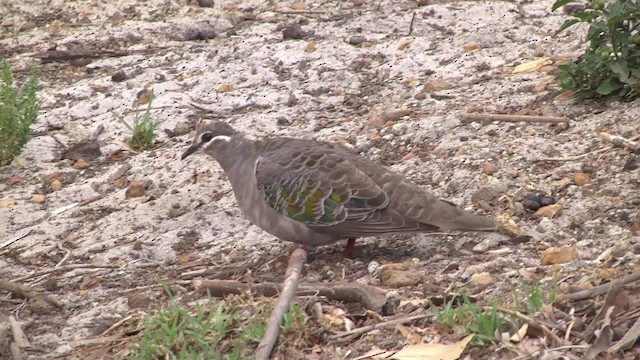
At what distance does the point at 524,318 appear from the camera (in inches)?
165

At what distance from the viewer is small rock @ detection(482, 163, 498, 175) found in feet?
20.2

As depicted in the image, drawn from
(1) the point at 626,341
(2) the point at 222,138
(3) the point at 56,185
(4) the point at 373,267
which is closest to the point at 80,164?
(3) the point at 56,185

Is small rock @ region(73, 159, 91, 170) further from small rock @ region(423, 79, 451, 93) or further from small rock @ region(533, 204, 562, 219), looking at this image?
small rock @ region(533, 204, 562, 219)

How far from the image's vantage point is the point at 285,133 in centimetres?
747

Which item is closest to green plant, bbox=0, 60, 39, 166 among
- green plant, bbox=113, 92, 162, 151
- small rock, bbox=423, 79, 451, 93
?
green plant, bbox=113, 92, 162, 151

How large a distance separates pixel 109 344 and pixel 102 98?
391 centimetres

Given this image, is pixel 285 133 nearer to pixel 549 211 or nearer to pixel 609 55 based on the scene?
pixel 609 55

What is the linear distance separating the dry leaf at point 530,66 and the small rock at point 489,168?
5.36 ft

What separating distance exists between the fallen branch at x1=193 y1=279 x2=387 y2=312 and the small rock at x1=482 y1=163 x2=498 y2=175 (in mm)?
1516

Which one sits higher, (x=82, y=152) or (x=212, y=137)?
(x=212, y=137)

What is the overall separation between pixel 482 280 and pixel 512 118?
2.11 m

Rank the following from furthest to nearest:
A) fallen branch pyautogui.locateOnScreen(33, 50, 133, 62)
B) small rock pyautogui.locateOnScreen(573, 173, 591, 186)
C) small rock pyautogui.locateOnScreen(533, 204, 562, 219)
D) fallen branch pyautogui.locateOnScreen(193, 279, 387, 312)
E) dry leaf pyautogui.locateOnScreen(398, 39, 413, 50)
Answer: fallen branch pyautogui.locateOnScreen(33, 50, 133, 62) → dry leaf pyautogui.locateOnScreen(398, 39, 413, 50) → small rock pyautogui.locateOnScreen(573, 173, 591, 186) → small rock pyautogui.locateOnScreen(533, 204, 562, 219) → fallen branch pyautogui.locateOnScreen(193, 279, 387, 312)

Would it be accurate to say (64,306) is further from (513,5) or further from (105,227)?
(513,5)

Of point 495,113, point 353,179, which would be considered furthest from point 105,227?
point 495,113
